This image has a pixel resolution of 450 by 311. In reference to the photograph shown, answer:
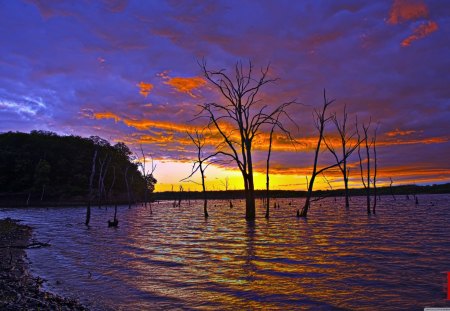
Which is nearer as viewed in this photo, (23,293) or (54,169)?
(23,293)

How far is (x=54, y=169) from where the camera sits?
114875 mm

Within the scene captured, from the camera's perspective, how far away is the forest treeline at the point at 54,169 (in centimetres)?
10200

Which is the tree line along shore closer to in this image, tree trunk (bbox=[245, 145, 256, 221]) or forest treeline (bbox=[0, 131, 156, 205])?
forest treeline (bbox=[0, 131, 156, 205])

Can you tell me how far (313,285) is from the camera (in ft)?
34.7

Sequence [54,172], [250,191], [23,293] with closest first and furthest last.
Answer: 1. [23,293]
2. [250,191]
3. [54,172]

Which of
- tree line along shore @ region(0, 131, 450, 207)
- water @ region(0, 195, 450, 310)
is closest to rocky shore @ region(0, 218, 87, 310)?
water @ region(0, 195, 450, 310)

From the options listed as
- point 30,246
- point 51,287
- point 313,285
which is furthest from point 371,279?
point 30,246

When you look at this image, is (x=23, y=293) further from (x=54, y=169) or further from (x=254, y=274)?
(x=54, y=169)

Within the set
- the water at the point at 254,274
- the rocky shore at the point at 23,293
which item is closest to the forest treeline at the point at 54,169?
the water at the point at 254,274

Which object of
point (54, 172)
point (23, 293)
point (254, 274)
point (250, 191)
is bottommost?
point (254, 274)

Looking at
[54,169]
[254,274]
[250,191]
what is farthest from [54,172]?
[254,274]

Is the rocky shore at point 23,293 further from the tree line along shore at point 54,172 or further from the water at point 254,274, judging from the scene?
the tree line along shore at point 54,172

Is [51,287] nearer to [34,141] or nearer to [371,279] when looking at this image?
[371,279]

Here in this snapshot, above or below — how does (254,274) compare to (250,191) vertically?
below
